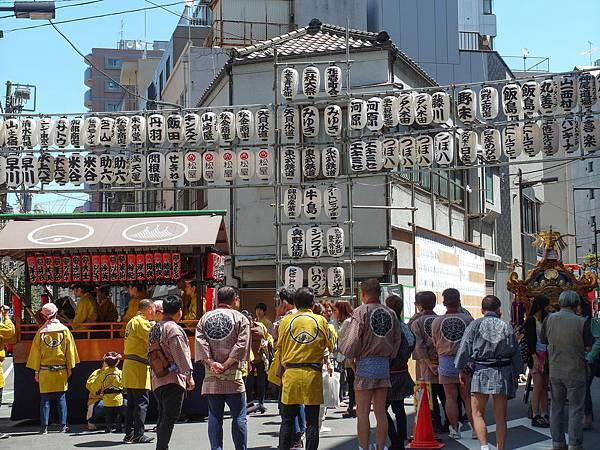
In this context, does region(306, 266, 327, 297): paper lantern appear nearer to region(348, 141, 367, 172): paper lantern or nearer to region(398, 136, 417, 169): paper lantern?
region(348, 141, 367, 172): paper lantern

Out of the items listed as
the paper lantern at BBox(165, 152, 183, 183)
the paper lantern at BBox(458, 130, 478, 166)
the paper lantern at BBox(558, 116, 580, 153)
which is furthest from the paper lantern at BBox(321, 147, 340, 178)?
the paper lantern at BBox(558, 116, 580, 153)

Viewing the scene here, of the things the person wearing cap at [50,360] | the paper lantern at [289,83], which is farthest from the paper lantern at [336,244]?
the person wearing cap at [50,360]

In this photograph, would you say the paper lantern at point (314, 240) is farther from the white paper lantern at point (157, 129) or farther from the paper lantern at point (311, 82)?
the white paper lantern at point (157, 129)

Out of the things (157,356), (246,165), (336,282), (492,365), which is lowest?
(492,365)

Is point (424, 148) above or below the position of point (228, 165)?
above

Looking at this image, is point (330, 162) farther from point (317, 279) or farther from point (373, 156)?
point (317, 279)

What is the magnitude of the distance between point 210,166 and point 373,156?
3866 mm

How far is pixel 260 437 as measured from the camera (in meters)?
12.4

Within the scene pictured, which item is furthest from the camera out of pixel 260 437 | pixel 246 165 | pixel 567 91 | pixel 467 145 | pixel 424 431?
pixel 246 165

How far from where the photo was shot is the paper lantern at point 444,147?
17.7m

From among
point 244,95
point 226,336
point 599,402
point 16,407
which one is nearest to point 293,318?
point 226,336

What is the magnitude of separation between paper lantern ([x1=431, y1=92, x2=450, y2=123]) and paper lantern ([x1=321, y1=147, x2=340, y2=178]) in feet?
7.97

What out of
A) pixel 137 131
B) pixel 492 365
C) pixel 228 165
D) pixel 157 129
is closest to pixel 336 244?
pixel 228 165

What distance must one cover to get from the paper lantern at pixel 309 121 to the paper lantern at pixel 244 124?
1.21 meters
